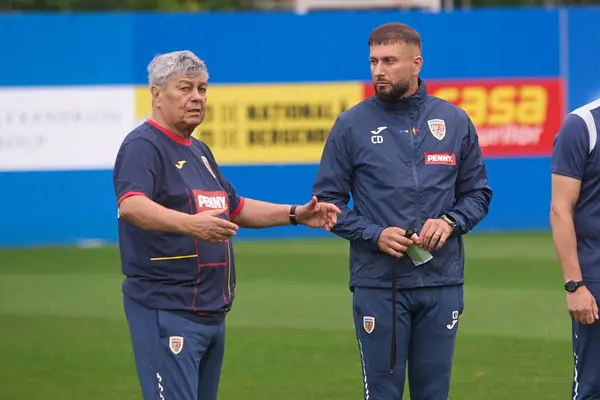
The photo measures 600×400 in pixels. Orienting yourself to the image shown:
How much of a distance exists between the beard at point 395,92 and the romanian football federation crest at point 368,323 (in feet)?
3.61

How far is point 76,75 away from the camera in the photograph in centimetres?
1634

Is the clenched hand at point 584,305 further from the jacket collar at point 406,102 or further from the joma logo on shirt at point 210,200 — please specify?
the joma logo on shirt at point 210,200

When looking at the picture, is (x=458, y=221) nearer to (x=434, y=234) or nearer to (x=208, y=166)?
(x=434, y=234)

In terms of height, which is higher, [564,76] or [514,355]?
[564,76]

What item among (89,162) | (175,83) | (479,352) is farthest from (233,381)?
(89,162)

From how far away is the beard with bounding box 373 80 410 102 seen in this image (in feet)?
19.8

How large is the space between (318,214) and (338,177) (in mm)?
245

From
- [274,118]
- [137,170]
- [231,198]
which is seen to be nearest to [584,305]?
[231,198]

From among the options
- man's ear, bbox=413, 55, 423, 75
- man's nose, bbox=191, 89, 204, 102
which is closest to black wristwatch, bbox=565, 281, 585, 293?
man's ear, bbox=413, 55, 423, 75

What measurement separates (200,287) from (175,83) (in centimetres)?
93

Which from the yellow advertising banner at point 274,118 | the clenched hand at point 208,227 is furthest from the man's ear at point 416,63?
the yellow advertising banner at point 274,118

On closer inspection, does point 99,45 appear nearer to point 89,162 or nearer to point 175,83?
point 89,162

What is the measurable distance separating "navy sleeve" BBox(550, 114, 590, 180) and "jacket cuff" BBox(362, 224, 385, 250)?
2.93 ft

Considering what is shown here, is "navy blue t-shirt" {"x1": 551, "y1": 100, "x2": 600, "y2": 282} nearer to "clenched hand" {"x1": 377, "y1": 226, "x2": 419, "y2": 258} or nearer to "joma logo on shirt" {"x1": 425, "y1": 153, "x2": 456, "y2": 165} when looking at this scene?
"joma logo on shirt" {"x1": 425, "y1": 153, "x2": 456, "y2": 165}
